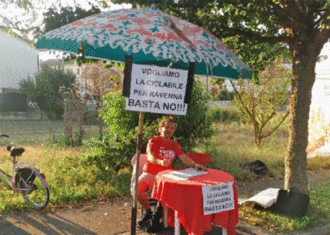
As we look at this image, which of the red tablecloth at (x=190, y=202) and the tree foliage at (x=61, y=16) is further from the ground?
the tree foliage at (x=61, y=16)

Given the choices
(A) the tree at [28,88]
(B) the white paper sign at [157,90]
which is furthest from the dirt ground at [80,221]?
(A) the tree at [28,88]

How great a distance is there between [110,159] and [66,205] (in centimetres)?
165

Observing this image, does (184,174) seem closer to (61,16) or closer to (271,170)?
(61,16)

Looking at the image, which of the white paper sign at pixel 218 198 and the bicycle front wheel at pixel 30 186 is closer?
the white paper sign at pixel 218 198

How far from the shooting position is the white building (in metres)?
26.5

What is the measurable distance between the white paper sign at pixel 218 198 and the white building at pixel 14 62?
26.7m

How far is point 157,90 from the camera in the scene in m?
3.52

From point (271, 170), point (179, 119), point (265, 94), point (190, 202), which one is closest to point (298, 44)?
point (190, 202)

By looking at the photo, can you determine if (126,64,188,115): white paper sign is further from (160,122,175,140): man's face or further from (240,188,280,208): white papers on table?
(240,188,280,208): white papers on table

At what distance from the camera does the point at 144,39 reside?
10.8 feet

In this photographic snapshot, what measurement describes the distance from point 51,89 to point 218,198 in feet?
84.2

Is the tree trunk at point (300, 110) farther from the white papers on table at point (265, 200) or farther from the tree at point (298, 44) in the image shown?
the white papers on table at point (265, 200)

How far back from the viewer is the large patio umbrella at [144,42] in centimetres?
322

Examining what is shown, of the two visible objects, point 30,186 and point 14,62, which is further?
point 14,62
